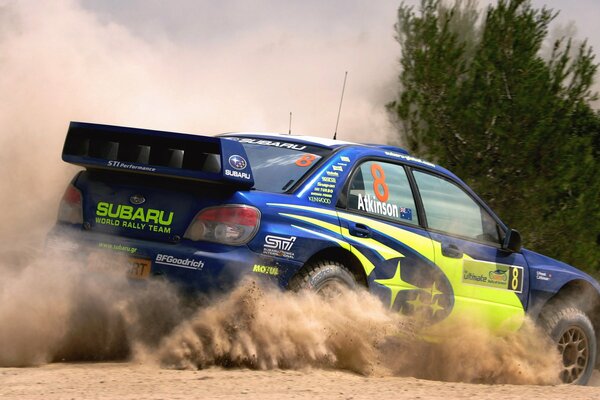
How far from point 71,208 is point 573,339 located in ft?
13.6

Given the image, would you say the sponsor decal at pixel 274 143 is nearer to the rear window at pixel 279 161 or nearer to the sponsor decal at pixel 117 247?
the rear window at pixel 279 161

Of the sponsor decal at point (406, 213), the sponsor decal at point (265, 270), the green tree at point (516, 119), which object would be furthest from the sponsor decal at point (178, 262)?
the green tree at point (516, 119)

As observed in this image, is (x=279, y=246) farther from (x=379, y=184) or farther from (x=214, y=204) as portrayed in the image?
(x=379, y=184)

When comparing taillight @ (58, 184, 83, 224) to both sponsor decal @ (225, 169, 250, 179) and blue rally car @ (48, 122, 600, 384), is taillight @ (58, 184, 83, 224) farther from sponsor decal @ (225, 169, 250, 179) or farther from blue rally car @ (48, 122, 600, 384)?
sponsor decal @ (225, 169, 250, 179)

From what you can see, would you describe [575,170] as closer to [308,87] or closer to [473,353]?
[473,353]

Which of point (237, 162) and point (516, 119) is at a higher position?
point (516, 119)

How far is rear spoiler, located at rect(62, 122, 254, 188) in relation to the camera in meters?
5.76

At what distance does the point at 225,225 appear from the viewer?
5758mm

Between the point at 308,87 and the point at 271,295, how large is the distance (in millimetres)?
18285

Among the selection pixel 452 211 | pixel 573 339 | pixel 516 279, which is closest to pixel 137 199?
pixel 452 211

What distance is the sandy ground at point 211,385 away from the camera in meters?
4.81

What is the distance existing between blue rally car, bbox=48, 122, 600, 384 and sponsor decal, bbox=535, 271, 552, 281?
68mm

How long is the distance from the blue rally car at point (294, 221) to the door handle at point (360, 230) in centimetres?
1

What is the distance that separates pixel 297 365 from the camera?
5934 millimetres
